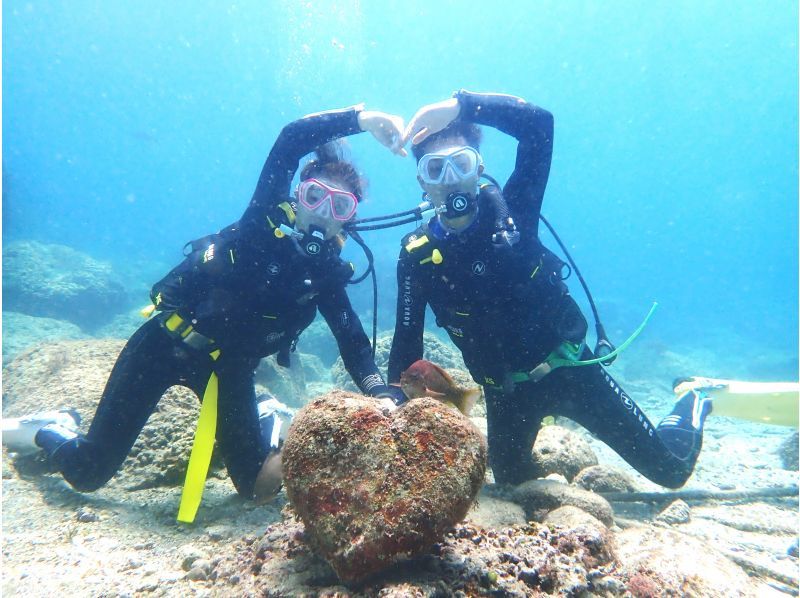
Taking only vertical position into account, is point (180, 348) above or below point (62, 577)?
above

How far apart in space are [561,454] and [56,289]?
22059 millimetres

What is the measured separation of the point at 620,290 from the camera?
279 feet

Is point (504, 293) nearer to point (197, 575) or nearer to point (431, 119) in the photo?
point (431, 119)

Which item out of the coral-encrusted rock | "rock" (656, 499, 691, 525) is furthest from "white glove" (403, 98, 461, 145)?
"rock" (656, 499, 691, 525)

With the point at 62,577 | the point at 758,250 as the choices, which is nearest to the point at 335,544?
the point at 62,577

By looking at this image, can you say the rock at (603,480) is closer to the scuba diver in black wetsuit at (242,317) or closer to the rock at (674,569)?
the rock at (674,569)

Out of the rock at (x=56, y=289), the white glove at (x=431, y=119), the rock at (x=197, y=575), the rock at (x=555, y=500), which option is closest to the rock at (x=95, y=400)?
the rock at (x=197, y=575)

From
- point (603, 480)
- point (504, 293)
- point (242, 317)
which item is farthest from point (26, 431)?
point (603, 480)

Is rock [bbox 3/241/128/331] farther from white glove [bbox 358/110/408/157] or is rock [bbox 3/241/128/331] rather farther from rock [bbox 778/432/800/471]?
rock [bbox 778/432/800/471]

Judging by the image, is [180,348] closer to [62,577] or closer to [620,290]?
[62,577]

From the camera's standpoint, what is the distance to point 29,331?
1340cm

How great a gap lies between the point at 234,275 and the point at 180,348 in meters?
0.87

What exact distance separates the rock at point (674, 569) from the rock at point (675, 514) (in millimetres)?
1620

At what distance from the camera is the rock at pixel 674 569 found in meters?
1.92
